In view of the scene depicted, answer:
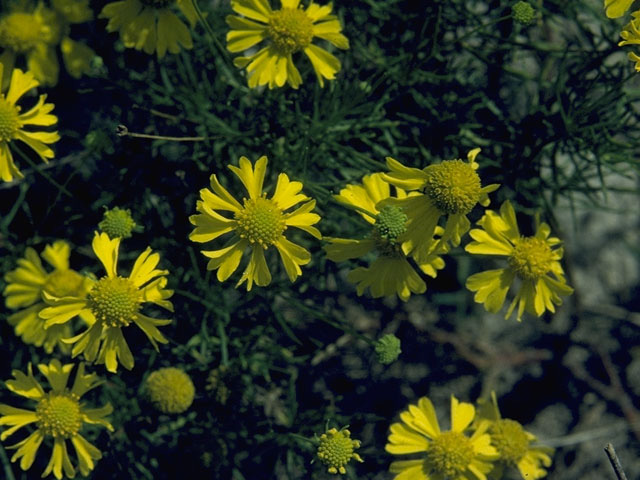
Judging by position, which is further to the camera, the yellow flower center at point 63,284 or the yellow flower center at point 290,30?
the yellow flower center at point 63,284

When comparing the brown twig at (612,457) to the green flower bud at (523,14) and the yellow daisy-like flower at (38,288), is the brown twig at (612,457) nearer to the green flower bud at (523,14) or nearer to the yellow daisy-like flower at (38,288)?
the green flower bud at (523,14)

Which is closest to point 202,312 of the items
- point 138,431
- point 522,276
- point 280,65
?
point 138,431

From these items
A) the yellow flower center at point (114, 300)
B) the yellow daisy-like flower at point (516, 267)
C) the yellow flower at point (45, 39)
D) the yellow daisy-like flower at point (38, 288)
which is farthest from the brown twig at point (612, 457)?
the yellow flower at point (45, 39)

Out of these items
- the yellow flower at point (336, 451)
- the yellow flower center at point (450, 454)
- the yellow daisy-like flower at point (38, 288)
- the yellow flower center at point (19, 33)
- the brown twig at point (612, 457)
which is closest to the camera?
the brown twig at point (612, 457)

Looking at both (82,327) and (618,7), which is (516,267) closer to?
(618,7)

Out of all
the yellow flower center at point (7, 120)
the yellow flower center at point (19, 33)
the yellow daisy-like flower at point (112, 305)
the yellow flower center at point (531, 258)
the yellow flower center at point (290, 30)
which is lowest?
the yellow daisy-like flower at point (112, 305)

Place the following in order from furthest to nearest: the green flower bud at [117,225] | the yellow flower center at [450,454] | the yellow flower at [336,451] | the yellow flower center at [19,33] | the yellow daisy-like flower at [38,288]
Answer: the yellow flower center at [19,33], the yellow daisy-like flower at [38,288], the yellow flower center at [450,454], the green flower bud at [117,225], the yellow flower at [336,451]
